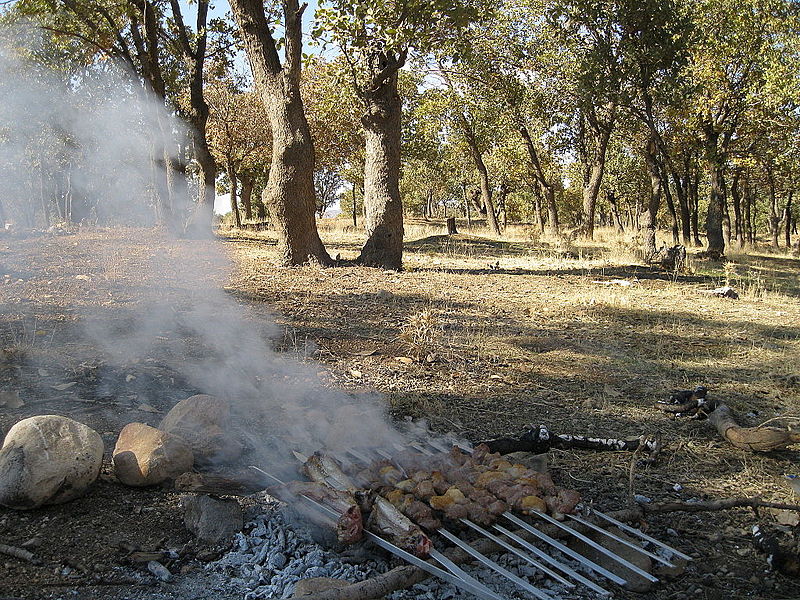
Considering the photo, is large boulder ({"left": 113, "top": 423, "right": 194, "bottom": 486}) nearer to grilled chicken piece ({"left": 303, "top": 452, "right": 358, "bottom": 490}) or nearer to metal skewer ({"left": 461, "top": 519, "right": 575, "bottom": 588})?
grilled chicken piece ({"left": 303, "top": 452, "right": 358, "bottom": 490})

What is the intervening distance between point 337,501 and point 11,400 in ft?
6.82

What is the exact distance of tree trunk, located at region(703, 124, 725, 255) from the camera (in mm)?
14430

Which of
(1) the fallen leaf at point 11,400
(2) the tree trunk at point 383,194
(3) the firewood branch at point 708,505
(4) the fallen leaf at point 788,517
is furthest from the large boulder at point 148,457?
(2) the tree trunk at point 383,194

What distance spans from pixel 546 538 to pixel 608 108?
14.3 meters

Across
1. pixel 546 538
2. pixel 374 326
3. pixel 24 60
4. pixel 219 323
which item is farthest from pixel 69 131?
pixel 546 538

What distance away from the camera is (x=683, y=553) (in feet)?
7.65

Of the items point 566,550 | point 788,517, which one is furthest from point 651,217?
point 566,550

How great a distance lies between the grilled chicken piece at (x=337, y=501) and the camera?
87.7 inches

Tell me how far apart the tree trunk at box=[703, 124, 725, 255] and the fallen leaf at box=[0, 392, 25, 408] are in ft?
48.2

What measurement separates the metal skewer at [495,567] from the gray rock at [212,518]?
31.1 inches

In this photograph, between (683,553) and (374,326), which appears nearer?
(683,553)

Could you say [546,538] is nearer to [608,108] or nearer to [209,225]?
[209,225]

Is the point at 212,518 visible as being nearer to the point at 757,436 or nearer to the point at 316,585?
the point at 316,585

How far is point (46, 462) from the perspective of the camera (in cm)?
238
